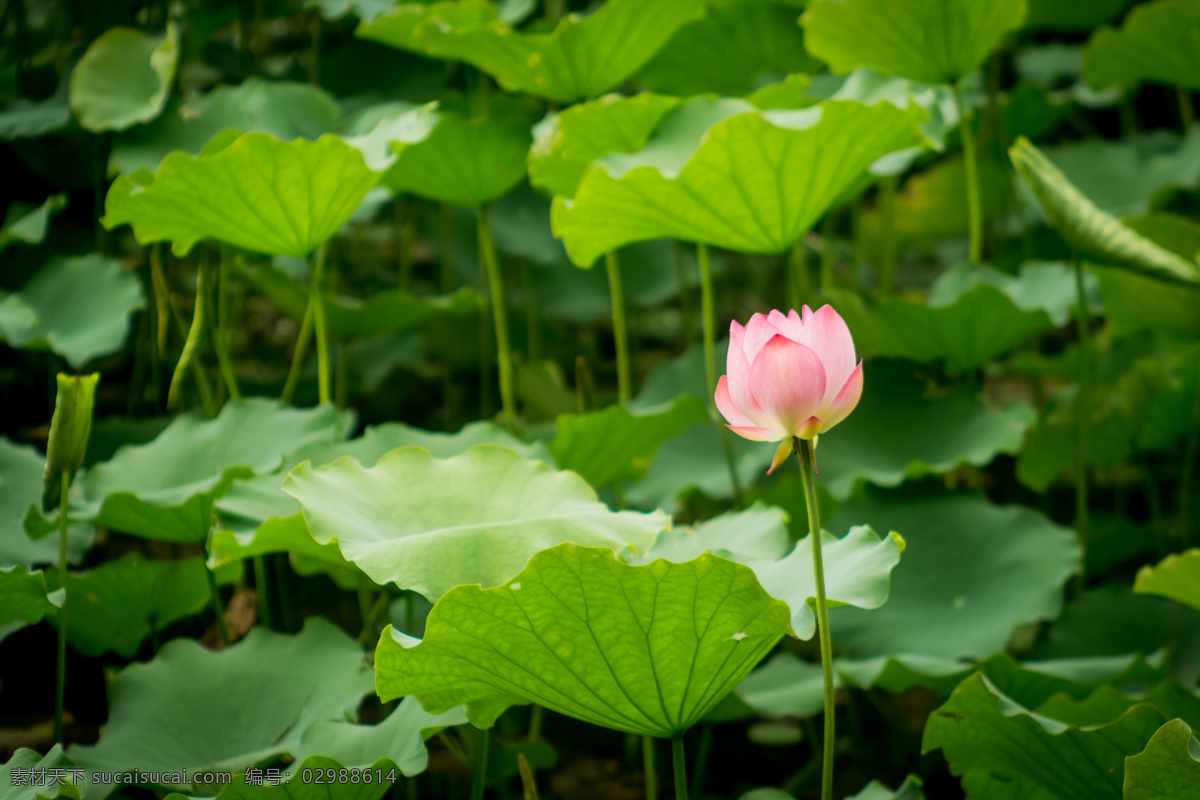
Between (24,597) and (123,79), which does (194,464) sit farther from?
(123,79)

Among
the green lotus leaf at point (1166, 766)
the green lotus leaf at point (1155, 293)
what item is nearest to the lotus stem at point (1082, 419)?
the green lotus leaf at point (1155, 293)

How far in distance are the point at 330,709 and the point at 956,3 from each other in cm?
120

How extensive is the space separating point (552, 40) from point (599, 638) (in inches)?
34.9

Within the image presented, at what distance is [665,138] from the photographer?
120 centimetres

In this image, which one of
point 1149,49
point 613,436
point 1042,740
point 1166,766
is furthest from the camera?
point 1149,49

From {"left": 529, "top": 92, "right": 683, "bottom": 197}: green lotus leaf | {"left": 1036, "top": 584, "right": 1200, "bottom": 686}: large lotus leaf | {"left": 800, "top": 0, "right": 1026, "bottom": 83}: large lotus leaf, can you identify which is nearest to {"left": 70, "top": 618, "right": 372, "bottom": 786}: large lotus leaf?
{"left": 529, "top": 92, "right": 683, "bottom": 197}: green lotus leaf

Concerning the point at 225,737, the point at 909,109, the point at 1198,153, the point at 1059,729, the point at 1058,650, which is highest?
the point at 909,109

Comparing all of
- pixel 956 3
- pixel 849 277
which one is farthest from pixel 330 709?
pixel 849 277

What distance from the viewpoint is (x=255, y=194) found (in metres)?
1.03

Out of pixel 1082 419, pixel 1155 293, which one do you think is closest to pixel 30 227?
pixel 1082 419

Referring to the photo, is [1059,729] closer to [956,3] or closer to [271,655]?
[271,655]

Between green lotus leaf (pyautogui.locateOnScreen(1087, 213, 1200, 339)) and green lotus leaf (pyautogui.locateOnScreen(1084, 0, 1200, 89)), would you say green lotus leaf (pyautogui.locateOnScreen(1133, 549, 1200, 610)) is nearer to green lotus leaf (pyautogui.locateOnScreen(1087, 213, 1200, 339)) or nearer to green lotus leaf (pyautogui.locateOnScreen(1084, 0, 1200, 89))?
green lotus leaf (pyautogui.locateOnScreen(1087, 213, 1200, 339))

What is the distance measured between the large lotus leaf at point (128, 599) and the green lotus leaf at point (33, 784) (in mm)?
306

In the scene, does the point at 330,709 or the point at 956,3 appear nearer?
the point at 330,709
